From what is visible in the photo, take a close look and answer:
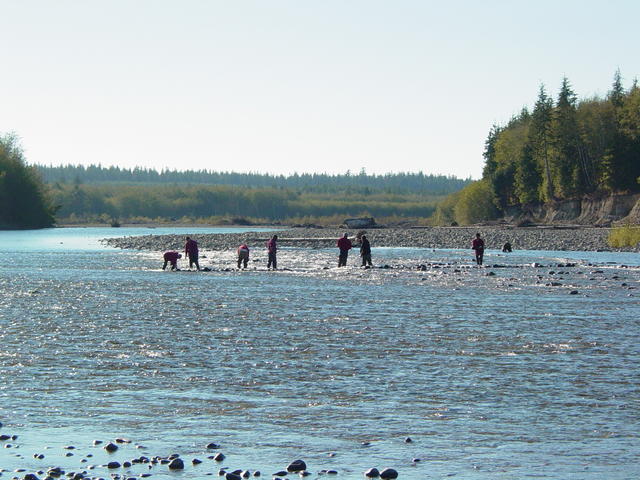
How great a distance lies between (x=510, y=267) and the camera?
51.9 m

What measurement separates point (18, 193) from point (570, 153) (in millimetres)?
81871

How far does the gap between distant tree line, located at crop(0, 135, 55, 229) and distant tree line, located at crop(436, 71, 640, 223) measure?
221 ft

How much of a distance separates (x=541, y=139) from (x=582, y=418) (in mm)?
122438

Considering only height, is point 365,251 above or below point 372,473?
above

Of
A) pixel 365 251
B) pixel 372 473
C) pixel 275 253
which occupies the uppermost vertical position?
pixel 365 251

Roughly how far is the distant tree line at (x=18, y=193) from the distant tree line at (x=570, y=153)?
67352 mm

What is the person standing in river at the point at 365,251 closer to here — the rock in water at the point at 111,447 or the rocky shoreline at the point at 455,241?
the rocky shoreline at the point at 455,241

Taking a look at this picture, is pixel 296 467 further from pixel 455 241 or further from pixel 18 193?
pixel 18 193

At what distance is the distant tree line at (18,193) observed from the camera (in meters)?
154

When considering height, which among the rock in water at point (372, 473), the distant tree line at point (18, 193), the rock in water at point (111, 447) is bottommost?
the rock in water at point (372, 473)

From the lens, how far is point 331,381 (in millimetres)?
17609

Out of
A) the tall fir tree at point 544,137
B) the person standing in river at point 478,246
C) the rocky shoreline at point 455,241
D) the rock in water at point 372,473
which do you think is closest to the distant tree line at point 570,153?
the tall fir tree at point 544,137

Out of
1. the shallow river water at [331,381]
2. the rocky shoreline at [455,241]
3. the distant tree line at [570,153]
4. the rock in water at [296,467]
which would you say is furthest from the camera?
the distant tree line at [570,153]

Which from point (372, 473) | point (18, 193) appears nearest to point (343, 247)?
point (372, 473)
